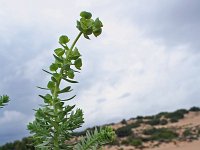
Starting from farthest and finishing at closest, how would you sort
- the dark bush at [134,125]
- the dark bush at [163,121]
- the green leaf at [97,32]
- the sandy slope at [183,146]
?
1. the dark bush at [163,121]
2. the dark bush at [134,125]
3. the sandy slope at [183,146]
4. the green leaf at [97,32]

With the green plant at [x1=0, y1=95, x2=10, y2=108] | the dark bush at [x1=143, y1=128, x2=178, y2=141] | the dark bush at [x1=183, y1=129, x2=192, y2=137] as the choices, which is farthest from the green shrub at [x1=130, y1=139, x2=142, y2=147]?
the green plant at [x1=0, y1=95, x2=10, y2=108]

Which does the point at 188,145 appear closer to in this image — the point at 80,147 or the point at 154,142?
the point at 154,142

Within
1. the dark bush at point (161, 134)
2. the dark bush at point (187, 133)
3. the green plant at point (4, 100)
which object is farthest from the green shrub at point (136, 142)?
the green plant at point (4, 100)

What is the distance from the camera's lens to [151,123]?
167ft

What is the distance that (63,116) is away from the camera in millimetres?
1393

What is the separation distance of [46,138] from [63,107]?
0.10 metres

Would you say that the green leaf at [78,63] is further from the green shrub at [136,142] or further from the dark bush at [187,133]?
the dark bush at [187,133]

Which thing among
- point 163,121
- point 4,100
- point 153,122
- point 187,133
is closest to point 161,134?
point 187,133

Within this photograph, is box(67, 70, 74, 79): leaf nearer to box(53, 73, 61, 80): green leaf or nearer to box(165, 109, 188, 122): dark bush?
box(53, 73, 61, 80): green leaf

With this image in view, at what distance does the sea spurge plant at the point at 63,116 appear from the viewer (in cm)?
138

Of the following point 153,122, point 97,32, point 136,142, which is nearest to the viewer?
point 97,32

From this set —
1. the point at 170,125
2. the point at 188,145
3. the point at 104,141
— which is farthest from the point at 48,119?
the point at 170,125

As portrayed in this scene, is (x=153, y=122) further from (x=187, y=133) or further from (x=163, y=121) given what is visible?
(x=187, y=133)

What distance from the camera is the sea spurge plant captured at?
1.38 metres
